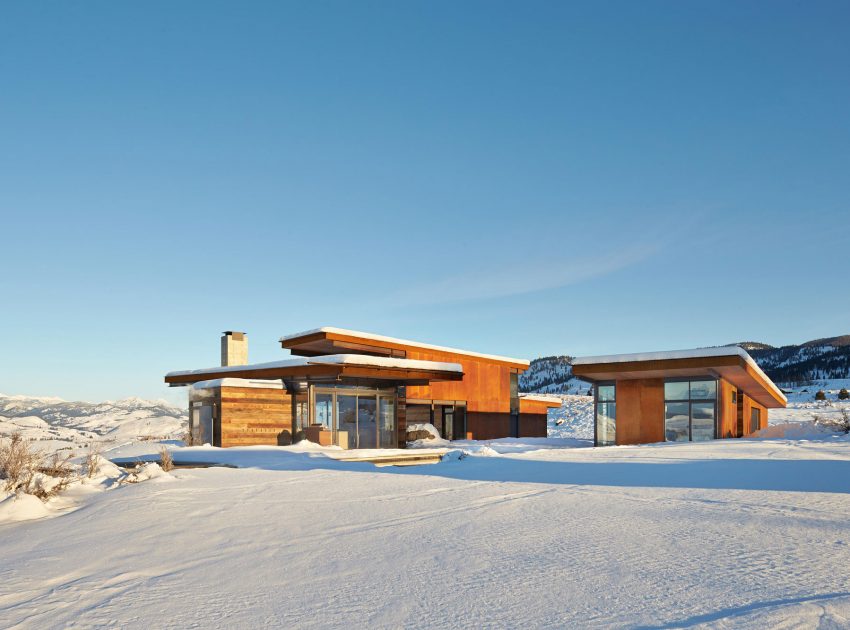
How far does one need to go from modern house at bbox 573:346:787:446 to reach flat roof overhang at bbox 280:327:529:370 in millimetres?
6926

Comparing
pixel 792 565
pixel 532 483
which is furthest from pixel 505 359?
pixel 792 565

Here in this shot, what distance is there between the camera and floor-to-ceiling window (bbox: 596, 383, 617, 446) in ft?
80.7

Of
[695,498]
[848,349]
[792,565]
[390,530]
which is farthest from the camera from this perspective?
[848,349]

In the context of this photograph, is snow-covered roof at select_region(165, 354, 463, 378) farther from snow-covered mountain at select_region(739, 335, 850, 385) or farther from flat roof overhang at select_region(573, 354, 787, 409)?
snow-covered mountain at select_region(739, 335, 850, 385)

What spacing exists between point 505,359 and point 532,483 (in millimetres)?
22236

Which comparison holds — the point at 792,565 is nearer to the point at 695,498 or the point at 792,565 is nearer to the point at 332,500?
the point at 695,498

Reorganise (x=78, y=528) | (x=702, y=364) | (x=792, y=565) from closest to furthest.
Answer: (x=792, y=565) < (x=78, y=528) < (x=702, y=364)

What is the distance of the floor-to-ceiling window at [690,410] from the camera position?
22656 millimetres

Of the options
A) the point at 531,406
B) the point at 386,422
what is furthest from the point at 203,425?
the point at 531,406

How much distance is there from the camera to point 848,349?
332ft

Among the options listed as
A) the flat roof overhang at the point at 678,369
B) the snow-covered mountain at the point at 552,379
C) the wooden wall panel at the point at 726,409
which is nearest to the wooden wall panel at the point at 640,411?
the flat roof overhang at the point at 678,369

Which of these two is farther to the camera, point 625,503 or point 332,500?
point 332,500

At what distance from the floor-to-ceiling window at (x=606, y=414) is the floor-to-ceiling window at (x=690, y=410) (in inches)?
75.2

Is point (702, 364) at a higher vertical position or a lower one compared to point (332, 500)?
higher
